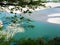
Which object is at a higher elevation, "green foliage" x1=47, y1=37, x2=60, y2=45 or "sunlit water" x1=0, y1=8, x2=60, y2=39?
"sunlit water" x1=0, y1=8, x2=60, y2=39

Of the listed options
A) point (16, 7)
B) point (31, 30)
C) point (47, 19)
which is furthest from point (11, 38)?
point (16, 7)

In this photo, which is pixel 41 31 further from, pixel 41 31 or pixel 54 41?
pixel 54 41

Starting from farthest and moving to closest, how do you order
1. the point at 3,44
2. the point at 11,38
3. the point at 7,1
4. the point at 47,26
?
the point at 47,26 < the point at 11,38 < the point at 3,44 < the point at 7,1

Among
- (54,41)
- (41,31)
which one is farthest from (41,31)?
(54,41)

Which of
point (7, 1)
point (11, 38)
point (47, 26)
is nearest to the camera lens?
point (7, 1)

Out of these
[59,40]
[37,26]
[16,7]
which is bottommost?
[59,40]

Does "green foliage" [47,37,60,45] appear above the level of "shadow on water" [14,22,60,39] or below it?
below

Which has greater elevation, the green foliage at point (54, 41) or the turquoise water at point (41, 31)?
the turquoise water at point (41, 31)

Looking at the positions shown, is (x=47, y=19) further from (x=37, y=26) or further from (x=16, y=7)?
(x=16, y=7)

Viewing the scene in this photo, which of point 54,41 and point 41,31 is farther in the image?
point 41,31

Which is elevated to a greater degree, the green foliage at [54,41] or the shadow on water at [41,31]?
the shadow on water at [41,31]

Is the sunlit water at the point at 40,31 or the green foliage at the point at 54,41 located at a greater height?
the sunlit water at the point at 40,31
